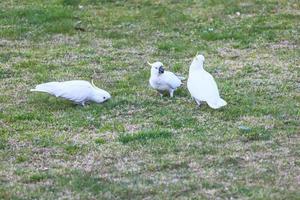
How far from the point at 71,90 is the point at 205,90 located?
1.79m

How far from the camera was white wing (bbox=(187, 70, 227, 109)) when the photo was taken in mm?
9422

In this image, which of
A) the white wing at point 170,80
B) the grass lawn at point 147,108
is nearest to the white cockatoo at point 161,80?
the white wing at point 170,80

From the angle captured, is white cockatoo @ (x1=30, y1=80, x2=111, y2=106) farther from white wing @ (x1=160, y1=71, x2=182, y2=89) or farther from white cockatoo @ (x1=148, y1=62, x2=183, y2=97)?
white wing @ (x1=160, y1=71, x2=182, y2=89)

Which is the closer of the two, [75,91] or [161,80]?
[75,91]

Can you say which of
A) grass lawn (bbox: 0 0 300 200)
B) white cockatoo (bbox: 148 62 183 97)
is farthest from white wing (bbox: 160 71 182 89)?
grass lawn (bbox: 0 0 300 200)

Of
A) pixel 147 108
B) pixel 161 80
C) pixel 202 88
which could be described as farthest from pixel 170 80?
pixel 202 88

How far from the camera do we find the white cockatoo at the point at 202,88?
30.9 ft

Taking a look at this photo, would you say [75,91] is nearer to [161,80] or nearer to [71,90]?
[71,90]

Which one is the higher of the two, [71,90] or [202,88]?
[202,88]

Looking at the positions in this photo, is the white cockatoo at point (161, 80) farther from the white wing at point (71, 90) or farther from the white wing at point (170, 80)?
the white wing at point (71, 90)

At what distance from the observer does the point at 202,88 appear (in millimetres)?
9555

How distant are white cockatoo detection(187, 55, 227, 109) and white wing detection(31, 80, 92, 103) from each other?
4.64 feet

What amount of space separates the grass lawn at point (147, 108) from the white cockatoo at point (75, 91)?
0.16m

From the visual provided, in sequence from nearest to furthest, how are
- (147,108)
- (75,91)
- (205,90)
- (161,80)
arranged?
(205,90)
(75,91)
(147,108)
(161,80)
